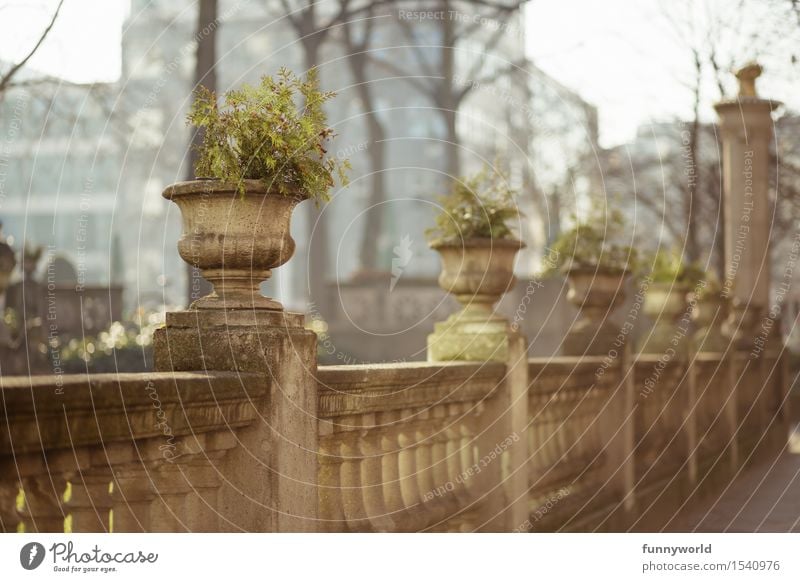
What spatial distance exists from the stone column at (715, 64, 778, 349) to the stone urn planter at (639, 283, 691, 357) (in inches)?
106

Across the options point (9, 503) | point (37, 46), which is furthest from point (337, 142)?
point (9, 503)

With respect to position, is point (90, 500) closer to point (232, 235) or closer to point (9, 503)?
point (9, 503)

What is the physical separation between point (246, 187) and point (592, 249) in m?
6.28

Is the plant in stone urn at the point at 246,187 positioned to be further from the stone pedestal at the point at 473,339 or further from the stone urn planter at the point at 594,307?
the stone urn planter at the point at 594,307

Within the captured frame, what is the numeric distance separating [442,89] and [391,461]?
24.0 meters

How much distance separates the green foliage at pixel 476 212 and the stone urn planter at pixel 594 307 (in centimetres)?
240

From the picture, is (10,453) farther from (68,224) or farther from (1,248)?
(68,224)

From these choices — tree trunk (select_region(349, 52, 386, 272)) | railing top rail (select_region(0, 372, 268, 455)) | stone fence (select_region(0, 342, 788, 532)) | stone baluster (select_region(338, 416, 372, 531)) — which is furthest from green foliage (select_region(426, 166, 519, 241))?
tree trunk (select_region(349, 52, 386, 272))

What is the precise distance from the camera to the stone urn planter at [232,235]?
5016mm

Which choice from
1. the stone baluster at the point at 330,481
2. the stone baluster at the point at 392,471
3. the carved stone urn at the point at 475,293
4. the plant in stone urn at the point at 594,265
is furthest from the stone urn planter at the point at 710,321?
the stone baluster at the point at 330,481

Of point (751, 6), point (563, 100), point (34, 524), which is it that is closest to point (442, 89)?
point (563, 100)

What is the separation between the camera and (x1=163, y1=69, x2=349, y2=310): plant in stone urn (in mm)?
5039

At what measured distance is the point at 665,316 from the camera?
1393 centimetres

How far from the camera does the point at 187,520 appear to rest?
471 cm
